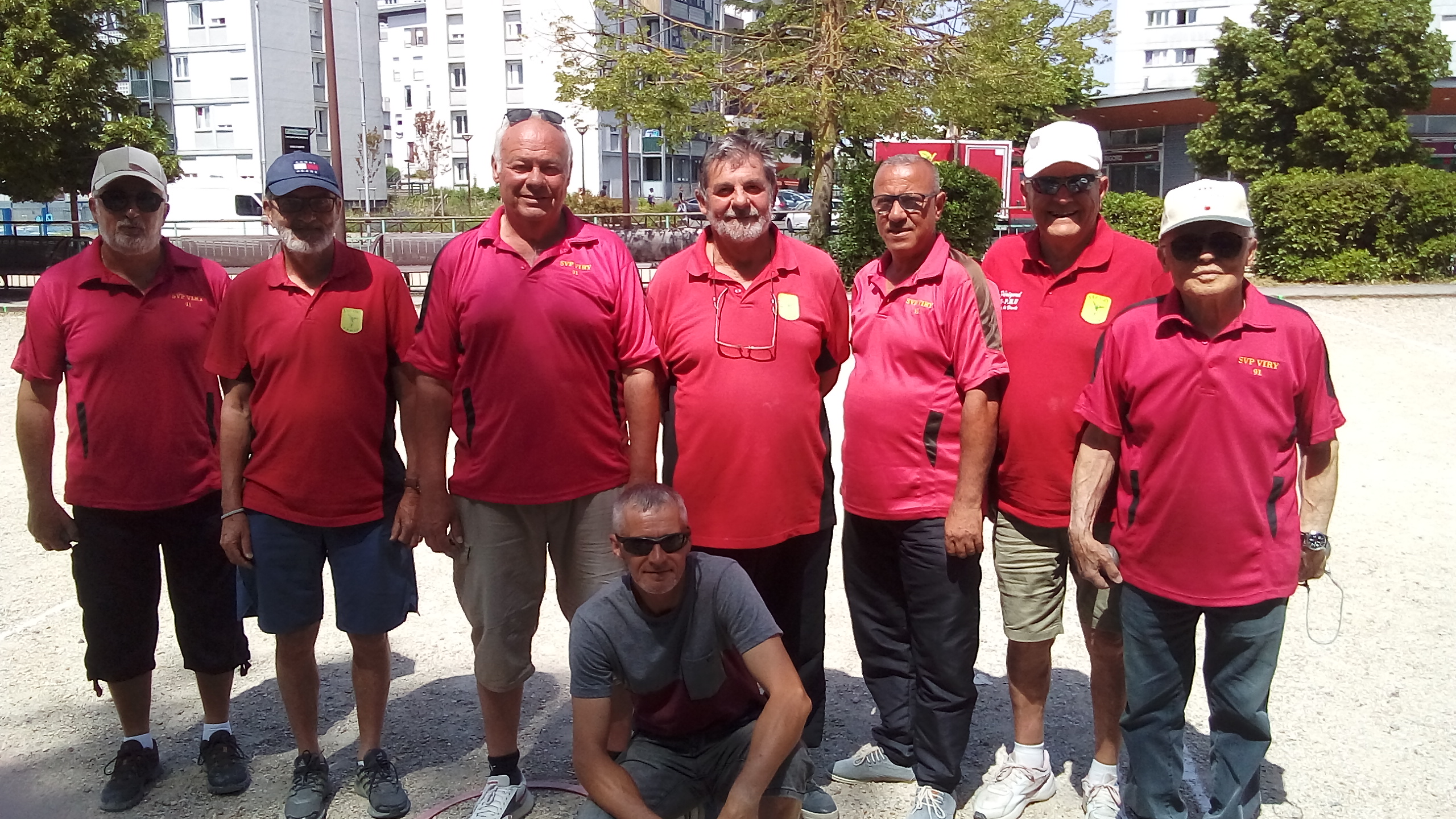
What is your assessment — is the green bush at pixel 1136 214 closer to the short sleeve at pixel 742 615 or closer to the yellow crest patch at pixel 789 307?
the yellow crest patch at pixel 789 307

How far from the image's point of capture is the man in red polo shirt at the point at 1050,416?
3.50m

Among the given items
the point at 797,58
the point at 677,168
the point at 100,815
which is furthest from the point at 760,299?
the point at 677,168

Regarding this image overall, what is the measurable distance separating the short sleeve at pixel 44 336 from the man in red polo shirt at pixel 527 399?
4.04ft

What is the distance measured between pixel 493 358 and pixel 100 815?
2.02 m

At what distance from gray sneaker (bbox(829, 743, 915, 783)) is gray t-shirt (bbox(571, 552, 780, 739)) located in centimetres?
91

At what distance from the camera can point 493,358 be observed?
3.46 m

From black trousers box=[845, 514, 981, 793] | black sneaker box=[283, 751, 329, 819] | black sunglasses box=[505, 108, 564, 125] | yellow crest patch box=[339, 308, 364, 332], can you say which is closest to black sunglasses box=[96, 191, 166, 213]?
yellow crest patch box=[339, 308, 364, 332]

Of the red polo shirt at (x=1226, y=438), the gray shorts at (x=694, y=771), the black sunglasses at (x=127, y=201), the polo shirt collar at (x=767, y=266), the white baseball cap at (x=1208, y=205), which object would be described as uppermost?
the black sunglasses at (x=127, y=201)

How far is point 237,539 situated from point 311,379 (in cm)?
58

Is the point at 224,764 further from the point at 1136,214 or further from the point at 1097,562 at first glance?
the point at 1136,214

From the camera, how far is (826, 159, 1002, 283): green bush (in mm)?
15797

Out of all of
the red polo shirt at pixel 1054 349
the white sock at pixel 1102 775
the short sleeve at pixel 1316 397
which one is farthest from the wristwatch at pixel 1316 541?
the white sock at pixel 1102 775

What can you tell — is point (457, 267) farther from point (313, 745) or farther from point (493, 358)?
point (313, 745)

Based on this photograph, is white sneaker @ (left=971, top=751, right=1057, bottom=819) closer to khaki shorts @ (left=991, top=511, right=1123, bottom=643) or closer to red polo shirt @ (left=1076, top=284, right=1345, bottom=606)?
khaki shorts @ (left=991, top=511, right=1123, bottom=643)
